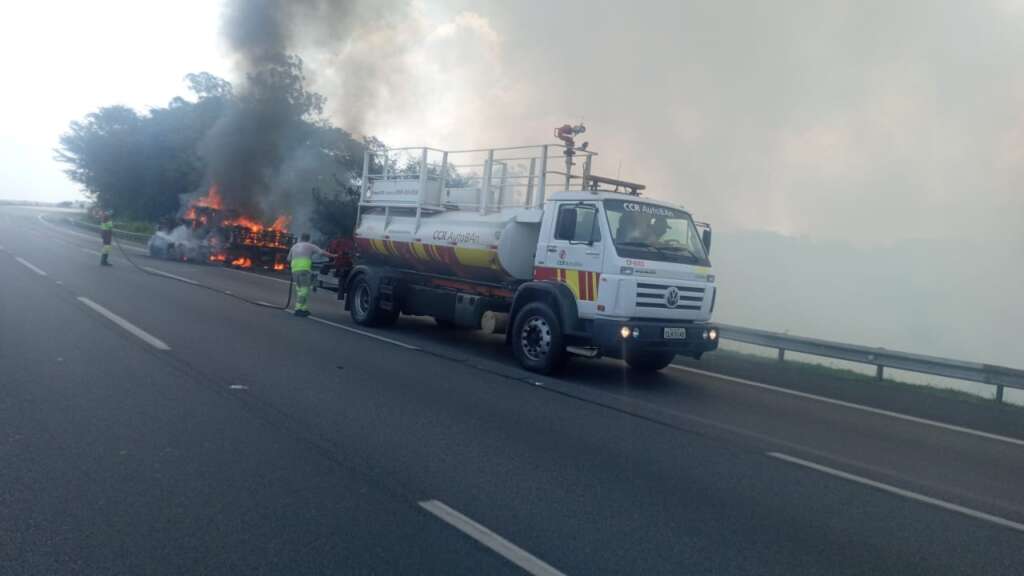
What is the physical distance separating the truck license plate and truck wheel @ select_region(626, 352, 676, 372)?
3.85ft

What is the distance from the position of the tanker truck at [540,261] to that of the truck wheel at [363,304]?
25 mm

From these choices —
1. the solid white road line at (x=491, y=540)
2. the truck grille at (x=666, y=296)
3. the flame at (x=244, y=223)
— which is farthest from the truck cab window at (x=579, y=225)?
the flame at (x=244, y=223)

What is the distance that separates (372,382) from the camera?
9.07 m

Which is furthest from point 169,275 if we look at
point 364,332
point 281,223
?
point 281,223

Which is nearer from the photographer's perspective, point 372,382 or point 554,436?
point 554,436

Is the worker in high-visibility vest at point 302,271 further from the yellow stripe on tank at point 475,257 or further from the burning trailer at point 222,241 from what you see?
the burning trailer at point 222,241

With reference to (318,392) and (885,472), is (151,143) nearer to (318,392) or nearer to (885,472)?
(318,392)

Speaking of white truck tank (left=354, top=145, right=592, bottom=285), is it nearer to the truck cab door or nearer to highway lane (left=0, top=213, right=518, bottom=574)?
the truck cab door

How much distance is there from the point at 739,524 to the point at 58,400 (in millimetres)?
5956

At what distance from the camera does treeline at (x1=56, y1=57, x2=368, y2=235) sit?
110 feet

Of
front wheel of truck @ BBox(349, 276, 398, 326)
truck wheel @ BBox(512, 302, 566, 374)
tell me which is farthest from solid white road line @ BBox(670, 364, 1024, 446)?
front wheel of truck @ BBox(349, 276, 398, 326)

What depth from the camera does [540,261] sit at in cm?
1123

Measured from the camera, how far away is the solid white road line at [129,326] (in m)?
10.4

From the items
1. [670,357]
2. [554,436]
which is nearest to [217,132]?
[670,357]
